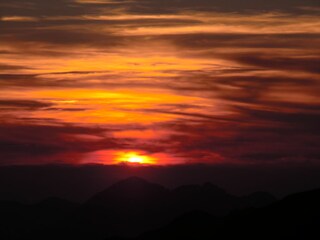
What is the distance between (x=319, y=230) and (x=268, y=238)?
1830 centimetres

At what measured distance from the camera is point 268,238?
648 feet

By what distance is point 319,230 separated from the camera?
182 metres

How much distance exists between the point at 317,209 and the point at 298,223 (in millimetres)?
6069

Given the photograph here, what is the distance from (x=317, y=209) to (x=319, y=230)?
12.6 metres

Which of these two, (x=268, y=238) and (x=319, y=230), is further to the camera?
(x=268, y=238)

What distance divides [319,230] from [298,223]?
10.9 meters

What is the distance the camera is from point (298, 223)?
7598 inches

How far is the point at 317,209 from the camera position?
194 meters

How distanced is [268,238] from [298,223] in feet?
30.0

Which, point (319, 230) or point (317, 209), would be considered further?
point (317, 209)
